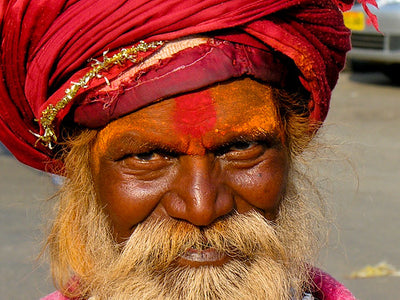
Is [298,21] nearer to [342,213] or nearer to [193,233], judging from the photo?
[193,233]

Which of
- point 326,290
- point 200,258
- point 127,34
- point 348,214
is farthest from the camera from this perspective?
point 348,214

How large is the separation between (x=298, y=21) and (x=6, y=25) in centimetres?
82

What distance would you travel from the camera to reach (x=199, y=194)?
6.47 ft

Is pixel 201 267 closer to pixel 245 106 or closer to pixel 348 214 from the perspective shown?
pixel 245 106

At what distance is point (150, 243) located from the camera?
206cm

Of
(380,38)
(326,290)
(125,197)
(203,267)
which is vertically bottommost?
(380,38)

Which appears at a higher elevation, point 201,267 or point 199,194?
point 199,194

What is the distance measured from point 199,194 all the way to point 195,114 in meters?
0.22

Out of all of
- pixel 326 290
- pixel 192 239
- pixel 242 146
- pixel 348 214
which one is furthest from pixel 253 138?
pixel 348 214

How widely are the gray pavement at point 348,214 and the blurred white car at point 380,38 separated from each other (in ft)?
6.59

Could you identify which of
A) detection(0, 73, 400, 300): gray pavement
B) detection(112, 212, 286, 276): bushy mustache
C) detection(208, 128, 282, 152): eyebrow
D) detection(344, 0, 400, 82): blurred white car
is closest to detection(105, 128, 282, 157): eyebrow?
detection(208, 128, 282, 152): eyebrow

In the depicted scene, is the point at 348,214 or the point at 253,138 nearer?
the point at 253,138

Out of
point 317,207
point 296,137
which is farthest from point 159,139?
point 317,207

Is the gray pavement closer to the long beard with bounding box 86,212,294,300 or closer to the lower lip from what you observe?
the long beard with bounding box 86,212,294,300
